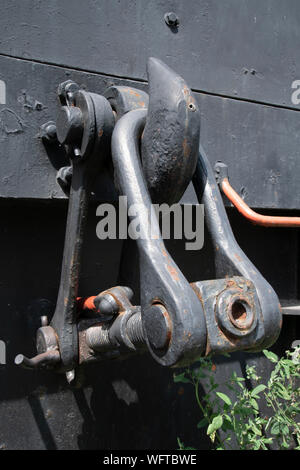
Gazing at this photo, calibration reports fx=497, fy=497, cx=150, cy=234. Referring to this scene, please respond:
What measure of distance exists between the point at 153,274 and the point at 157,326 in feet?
0.29

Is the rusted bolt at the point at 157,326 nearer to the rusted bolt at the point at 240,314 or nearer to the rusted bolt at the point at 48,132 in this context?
the rusted bolt at the point at 240,314

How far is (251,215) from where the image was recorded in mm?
1369

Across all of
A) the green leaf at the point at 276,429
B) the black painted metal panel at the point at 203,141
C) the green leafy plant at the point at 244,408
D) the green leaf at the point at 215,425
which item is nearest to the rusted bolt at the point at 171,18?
the black painted metal panel at the point at 203,141

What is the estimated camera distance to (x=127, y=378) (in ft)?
4.81

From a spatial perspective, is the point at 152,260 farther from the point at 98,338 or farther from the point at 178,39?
the point at 178,39

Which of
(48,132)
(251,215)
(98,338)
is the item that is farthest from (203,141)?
(98,338)

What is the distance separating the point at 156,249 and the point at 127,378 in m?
0.70

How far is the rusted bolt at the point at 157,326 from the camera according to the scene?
0.83 meters

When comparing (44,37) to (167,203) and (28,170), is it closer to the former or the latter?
(28,170)

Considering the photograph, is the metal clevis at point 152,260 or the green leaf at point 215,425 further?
the green leaf at point 215,425

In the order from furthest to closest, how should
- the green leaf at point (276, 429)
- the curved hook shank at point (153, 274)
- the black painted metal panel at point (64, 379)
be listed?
the green leaf at point (276, 429) < the black painted metal panel at point (64, 379) < the curved hook shank at point (153, 274)

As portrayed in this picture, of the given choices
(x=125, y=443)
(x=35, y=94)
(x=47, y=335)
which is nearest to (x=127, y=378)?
(x=125, y=443)

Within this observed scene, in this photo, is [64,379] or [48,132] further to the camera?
[64,379]

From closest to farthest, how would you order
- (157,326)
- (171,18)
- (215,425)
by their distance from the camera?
1. (157,326)
2. (215,425)
3. (171,18)
